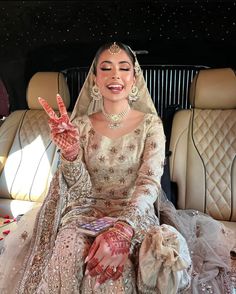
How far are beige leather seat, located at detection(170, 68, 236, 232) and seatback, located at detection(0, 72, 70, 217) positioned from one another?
2.57 feet

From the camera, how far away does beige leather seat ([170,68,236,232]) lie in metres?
2.17

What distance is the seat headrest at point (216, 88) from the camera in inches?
87.0

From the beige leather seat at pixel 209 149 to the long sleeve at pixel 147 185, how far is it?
64 centimetres

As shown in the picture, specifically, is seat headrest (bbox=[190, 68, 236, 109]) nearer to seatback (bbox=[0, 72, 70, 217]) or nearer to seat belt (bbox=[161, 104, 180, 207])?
seat belt (bbox=[161, 104, 180, 207])

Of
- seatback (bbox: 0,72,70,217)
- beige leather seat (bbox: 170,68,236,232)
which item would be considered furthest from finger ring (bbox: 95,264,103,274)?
seatback (bbox: 0,72,70,217)

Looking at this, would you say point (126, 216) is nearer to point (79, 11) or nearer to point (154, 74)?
point (154, 74)

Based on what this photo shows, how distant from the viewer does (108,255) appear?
3.83ft

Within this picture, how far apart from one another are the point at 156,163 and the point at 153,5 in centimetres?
147

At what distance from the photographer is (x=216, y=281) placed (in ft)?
4.76

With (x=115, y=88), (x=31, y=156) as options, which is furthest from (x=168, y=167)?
(x=31, y=156)

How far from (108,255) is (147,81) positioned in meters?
1.69

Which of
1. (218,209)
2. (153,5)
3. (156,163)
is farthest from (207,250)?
(153,5)

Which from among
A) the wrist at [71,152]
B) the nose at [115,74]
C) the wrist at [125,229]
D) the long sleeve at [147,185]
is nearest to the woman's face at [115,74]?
the nose at [115,74]

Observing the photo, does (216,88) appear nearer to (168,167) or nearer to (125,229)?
(168,167)
